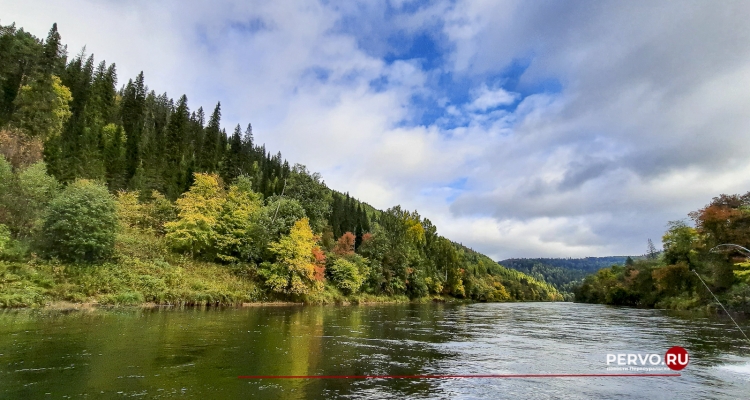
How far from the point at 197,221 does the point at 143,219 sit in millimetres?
13081

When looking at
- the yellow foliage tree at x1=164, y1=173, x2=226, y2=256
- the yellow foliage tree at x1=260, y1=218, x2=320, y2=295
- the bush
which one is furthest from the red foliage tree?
the bush

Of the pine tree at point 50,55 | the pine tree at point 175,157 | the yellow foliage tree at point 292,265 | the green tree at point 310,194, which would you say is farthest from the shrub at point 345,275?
the pine tree at point 50,55

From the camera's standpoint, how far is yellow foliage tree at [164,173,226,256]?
1837 inches

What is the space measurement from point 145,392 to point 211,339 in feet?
29.5

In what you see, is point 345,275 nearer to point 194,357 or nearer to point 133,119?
point 194,357

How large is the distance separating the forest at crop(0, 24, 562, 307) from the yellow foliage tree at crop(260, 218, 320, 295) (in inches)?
7.1

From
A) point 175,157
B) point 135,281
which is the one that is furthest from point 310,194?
A: point 175,157

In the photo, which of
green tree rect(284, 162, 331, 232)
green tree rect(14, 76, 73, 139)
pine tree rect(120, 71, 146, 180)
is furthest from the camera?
pine tree rect(120, 71, 146, 180)

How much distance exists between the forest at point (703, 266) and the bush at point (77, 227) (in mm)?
47763

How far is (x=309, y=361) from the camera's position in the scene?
1390cm

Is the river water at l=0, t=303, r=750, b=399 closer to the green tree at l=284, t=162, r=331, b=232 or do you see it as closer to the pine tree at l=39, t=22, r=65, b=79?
the green tree at l=284, t=162, r=331, b=232

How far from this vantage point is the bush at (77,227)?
3250 cm

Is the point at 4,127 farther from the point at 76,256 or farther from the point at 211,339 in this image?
the point at 211,339

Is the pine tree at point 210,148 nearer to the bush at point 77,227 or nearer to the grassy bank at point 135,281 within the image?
the grassy bank at point 135,281
